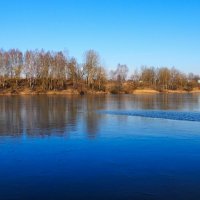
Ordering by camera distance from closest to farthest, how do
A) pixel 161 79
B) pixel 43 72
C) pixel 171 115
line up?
pixel 171 115, pixel 43 72, pixel 161 79

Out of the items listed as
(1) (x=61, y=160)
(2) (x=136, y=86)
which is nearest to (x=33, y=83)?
(2) (x=136, y=86)

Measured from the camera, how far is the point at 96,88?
114 meters

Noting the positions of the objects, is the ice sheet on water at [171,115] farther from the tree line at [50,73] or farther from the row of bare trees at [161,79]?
the row of bare trees at [161,79]

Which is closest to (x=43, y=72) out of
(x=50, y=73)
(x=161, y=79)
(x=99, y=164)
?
(x=50, y=73)

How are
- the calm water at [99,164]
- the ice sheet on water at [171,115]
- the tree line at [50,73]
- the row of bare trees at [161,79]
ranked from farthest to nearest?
1. the row of bare trees at [161,79]
2. the tree line at [50,73]
3. the ice sheet on water at [171,115]
4. the calm water at [99,164]

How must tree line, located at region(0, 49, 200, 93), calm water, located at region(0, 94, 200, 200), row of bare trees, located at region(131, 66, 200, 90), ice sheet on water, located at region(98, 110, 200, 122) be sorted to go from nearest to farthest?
1. calm water, located at region(0, 94, 200, 200)
2. ice sheet on water, located at region(98, 110, 200, 122)
3. tree line, located at region(0, 49, 200, 93)
4. row of bare trees, located at region(131, 66, 200, 90)

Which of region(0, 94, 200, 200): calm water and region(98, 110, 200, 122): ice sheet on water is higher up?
region(98, 110, 200, 122): ice sheet on water

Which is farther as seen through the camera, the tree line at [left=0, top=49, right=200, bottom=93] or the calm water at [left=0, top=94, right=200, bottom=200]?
the tree line at [left=0, top=49, right=200, bottom=93]

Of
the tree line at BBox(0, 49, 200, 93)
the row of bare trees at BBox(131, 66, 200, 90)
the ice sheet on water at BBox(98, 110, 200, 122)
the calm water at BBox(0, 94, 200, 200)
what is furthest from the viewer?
the row of bare trees at BBox(131, 66, 200, 90)

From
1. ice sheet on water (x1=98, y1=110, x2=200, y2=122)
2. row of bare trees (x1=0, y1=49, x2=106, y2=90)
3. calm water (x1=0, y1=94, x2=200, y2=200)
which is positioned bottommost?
calm water (x1=0, y1=94, x2=200, y2=200)

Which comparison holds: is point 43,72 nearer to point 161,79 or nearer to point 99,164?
point 161,79

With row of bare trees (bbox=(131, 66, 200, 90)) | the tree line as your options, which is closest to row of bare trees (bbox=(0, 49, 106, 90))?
the tree line

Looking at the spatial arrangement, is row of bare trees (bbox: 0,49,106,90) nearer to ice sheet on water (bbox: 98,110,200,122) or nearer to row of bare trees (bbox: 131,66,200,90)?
row of bare trees (bbox: 131,66,200,90)

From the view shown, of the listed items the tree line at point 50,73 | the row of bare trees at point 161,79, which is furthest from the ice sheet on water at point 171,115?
the row of bare trees at point 161,79
